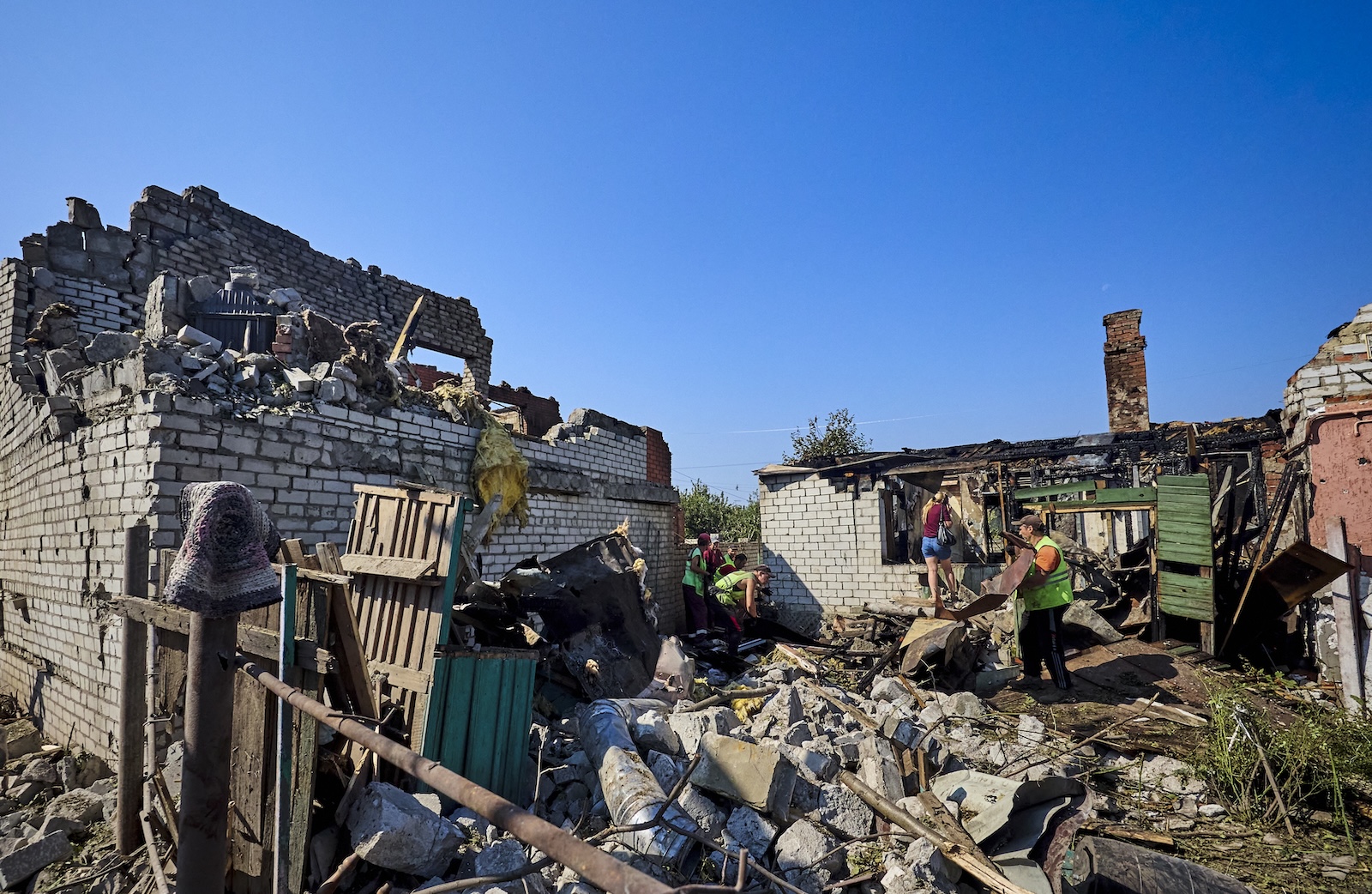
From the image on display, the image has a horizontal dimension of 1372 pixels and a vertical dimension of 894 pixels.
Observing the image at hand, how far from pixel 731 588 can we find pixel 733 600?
19 centimetres

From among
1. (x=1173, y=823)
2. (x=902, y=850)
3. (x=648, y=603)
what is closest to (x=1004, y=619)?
(x=1173, y=823)

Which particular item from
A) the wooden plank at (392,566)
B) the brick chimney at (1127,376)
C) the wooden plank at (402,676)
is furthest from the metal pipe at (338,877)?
the brick chimney at (1127,376)

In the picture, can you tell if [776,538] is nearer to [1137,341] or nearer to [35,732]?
[1137,341]

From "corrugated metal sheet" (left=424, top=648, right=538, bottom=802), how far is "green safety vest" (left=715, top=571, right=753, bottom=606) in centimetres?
643

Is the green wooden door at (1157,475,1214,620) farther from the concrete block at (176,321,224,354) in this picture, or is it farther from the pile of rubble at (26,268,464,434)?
the concrete block at (176,321,224,354)

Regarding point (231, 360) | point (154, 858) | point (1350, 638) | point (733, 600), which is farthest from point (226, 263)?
point (1350, 638)

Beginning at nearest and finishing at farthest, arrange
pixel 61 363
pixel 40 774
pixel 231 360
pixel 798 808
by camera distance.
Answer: pixel 798 808, pixel 40 774, pixel 231 360, pixel 61 363

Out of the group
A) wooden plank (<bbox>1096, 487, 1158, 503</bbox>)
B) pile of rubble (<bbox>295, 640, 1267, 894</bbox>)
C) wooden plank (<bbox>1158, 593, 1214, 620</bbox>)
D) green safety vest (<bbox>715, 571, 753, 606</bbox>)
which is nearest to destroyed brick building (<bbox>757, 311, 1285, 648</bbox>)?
wooden plank (<bbox>1096, 487, 1158, 503</bbox>)

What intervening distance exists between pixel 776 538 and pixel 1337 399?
8.01 metres

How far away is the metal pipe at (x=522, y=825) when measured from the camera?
92 cm

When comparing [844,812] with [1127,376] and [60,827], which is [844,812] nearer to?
[60,827]

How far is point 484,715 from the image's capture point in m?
3.89

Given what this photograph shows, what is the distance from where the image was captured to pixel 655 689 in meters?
5.68

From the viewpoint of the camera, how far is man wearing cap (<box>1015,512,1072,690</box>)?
6.41m
